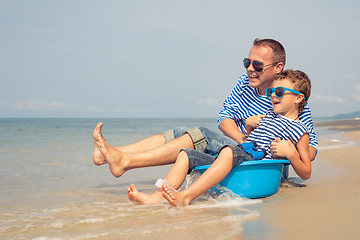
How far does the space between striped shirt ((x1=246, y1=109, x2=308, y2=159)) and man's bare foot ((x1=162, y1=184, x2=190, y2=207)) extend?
85 centimetres

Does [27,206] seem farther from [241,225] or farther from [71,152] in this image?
[71,152]

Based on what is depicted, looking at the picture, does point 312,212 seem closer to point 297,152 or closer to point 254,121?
point 297,152

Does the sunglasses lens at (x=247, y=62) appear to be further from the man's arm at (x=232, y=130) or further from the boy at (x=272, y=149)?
the man's arm at (x=232, y=130)

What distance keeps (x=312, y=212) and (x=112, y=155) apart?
1.65 metres

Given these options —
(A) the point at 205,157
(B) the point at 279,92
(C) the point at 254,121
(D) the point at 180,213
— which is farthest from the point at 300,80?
(D) the point at 180,213

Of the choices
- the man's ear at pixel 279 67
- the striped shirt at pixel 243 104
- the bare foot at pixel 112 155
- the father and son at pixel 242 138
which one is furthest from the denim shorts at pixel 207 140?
the man's ear at pixel 279 67

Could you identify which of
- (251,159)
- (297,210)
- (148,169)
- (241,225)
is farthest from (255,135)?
(148,169)

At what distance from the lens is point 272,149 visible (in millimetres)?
3117

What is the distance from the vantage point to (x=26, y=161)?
21.4ft

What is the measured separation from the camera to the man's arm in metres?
3.57

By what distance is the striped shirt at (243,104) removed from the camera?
368 cm

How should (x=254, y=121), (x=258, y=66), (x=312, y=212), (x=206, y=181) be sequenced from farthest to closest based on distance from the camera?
(x=258, y=66) → (x=254, y=121) → (x=206, y=181) → (x=312, y=212)

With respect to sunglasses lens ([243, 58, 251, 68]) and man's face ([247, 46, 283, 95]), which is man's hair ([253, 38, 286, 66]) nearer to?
man's face ([247, 46, 283, 95])

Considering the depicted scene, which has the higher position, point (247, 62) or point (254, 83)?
point (247, 62)
